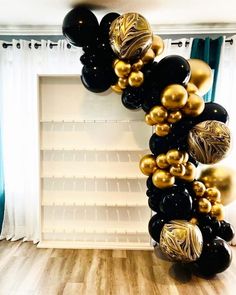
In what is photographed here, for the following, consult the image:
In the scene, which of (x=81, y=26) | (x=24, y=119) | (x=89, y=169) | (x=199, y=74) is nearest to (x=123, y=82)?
(x=81, y=26)

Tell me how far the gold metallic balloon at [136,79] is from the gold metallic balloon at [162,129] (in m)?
0.33

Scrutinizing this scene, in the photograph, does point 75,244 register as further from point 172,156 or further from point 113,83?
point 113,83

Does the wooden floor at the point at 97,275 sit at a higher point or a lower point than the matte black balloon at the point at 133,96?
lower

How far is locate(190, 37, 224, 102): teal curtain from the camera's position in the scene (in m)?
2.52

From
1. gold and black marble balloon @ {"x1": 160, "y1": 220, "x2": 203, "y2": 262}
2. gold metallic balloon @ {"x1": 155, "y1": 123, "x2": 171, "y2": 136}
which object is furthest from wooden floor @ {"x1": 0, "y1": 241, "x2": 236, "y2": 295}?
gold metallic balloon @ {"x1": 155, "y1": 123, "x2": 171, "y2": 136}

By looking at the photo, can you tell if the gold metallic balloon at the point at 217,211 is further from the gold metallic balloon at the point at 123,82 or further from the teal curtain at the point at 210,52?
the gold metallic balloon at the point at 123,82

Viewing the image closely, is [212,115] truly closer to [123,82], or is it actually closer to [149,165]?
[149,165]

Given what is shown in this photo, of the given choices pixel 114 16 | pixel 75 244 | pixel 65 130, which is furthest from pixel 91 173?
pixel 114 16

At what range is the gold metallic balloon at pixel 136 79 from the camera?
6.54 ft

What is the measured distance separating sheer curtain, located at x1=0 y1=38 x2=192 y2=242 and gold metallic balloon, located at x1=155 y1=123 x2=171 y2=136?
3.01 ft

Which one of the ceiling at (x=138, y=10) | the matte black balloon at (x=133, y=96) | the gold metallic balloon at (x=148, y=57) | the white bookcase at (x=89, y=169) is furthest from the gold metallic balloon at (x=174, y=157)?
the ceiling at (x=138, y=10)

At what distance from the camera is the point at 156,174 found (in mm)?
2043

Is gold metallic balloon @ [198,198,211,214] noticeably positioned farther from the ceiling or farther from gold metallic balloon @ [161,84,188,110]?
the ceiling

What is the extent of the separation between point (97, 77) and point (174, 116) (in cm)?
65
